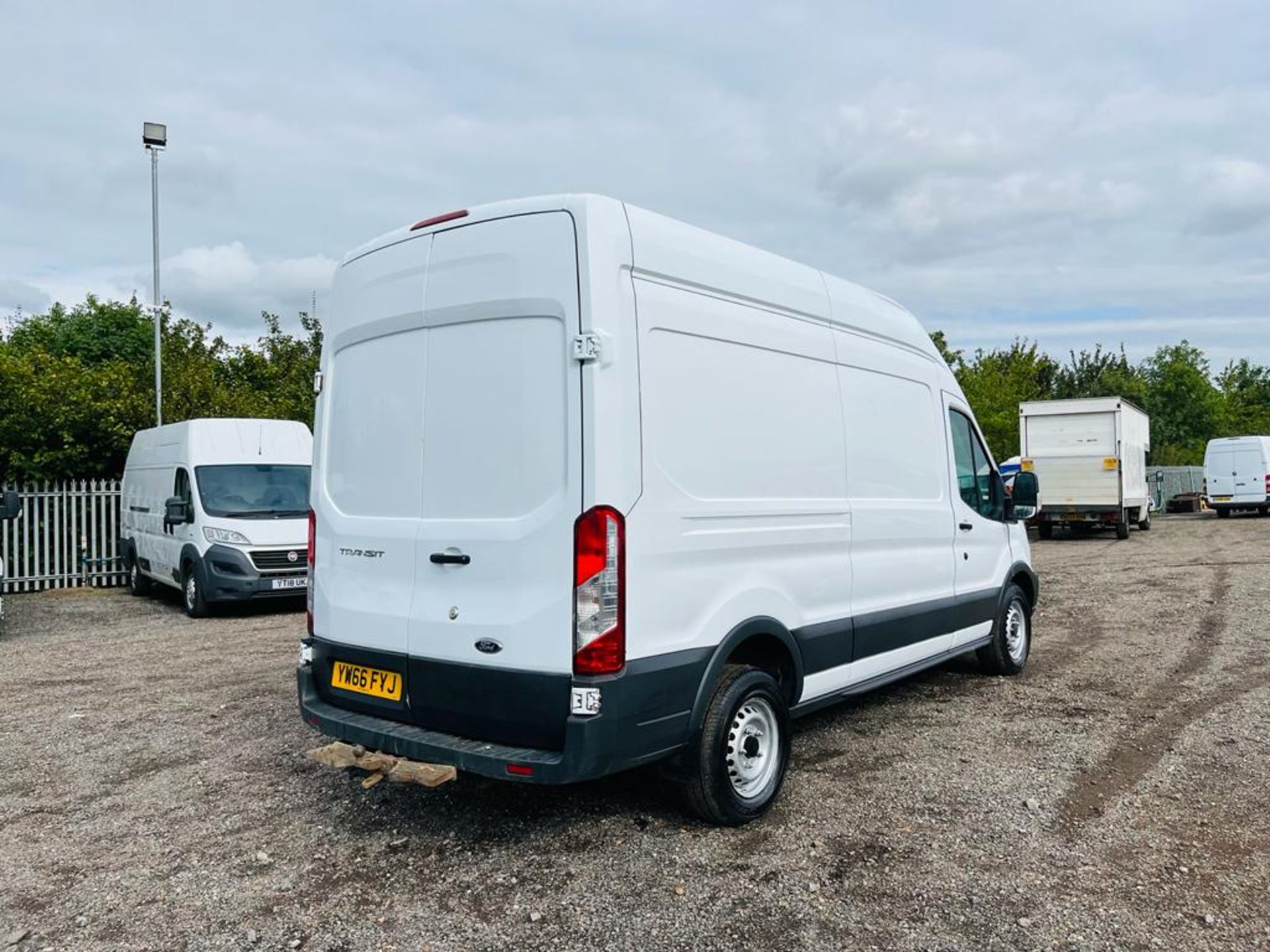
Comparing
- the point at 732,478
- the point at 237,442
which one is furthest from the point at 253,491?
the point at 732,478

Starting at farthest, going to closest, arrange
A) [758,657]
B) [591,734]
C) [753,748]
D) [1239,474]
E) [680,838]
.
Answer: [1239,474], [758,657], [753,748], [680,838], [591,734]

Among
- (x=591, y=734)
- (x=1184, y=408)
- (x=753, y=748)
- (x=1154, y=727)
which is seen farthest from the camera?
(x=1184, y=408)

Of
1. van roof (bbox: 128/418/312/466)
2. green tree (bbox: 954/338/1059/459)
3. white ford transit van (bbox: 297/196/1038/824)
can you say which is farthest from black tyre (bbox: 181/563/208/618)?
green tree (bbox: 954/338/1059/459)

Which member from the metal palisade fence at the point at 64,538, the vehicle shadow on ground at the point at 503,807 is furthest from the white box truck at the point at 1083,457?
the metal palisade fence at the point at 64,538

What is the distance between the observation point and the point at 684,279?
4094mm

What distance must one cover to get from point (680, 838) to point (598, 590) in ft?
4.37

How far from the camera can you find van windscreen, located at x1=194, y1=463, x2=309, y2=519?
11.4 m

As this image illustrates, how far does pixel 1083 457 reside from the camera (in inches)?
811

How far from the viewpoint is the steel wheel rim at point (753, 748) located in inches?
165

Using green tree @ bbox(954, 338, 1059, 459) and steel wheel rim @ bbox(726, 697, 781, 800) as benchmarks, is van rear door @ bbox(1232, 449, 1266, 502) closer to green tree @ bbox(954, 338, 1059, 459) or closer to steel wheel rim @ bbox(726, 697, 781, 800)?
green tree @ bbox(954, 338, 1059, 459)

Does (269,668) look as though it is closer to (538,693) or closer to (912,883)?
(538,693)

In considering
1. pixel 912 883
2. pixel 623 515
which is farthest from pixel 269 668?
pixel 912 883

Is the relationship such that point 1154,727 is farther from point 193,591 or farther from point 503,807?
point 193,591

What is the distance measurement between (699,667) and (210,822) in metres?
2.50
